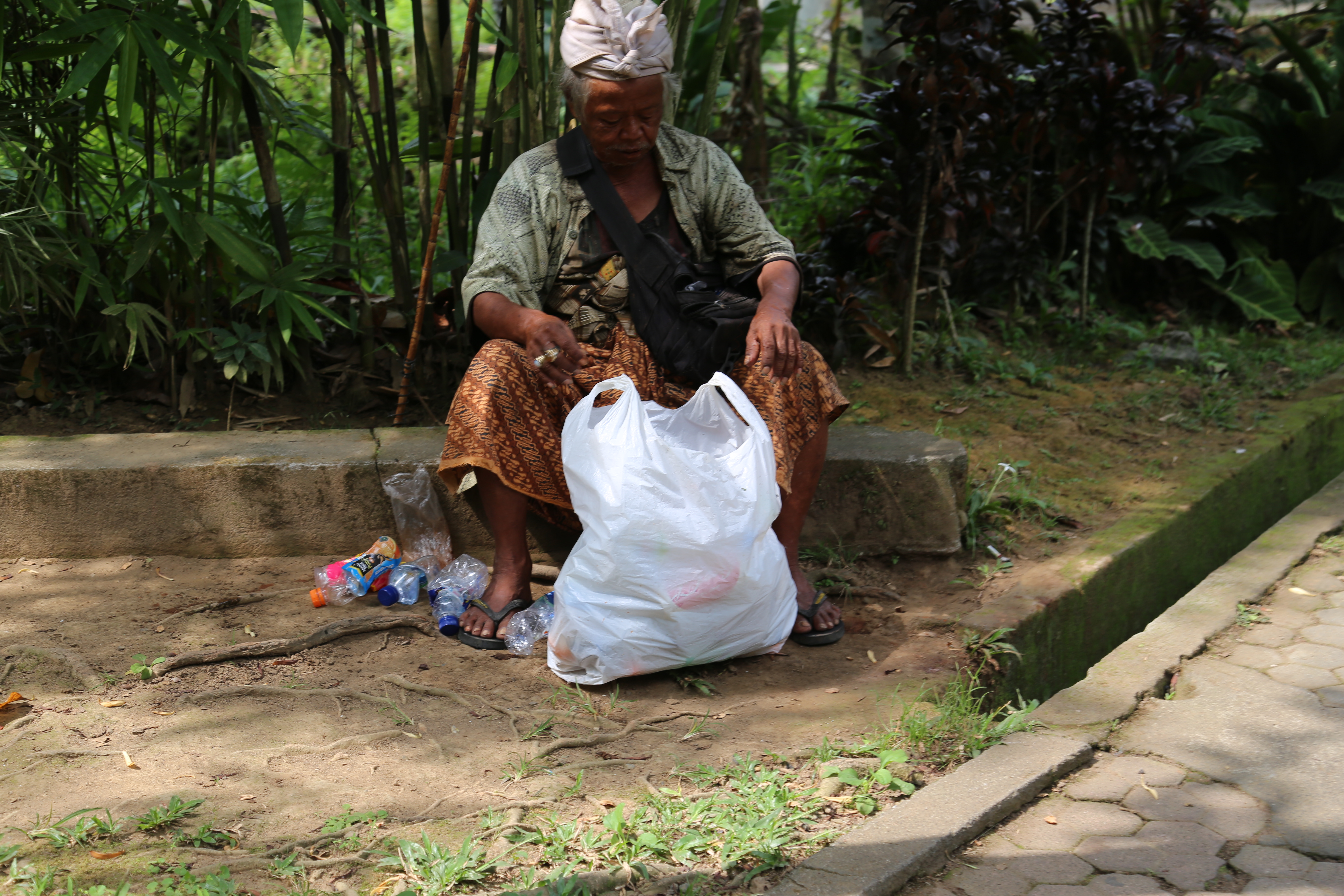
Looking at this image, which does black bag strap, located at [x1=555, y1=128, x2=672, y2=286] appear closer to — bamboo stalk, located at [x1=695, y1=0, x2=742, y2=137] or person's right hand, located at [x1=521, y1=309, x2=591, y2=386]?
person's right hand, located at [x1=521, y1=309, x2=591, y2=386]

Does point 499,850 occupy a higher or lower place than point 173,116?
lower

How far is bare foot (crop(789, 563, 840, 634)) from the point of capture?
265 cm

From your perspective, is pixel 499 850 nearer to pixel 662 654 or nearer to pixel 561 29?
pixel 662 654

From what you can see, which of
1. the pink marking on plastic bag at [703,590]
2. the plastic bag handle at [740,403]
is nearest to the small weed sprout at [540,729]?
the pink marking on plastic bag at [703,590]

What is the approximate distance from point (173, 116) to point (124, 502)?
1235 mm

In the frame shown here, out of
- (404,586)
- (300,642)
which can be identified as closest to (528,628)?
(404,586)

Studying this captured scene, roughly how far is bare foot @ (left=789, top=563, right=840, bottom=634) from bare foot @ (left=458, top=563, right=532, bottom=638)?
0.67 m

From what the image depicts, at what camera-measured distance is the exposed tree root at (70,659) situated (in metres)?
2.28

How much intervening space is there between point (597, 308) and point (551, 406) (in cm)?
30

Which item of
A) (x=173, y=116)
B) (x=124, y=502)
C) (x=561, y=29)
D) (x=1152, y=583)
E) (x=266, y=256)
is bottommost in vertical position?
(x=1152, y=583)

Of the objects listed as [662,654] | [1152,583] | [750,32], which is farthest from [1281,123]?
[662,654]

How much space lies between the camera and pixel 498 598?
2.66m

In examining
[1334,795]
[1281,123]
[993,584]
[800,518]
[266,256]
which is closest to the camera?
[1334,795]

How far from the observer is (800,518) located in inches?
109
